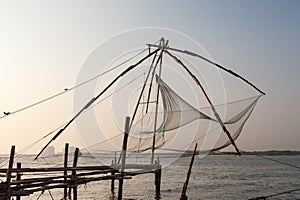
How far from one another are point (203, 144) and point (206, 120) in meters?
0.62

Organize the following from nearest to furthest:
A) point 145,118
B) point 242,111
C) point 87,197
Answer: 1. point 242,111
2. point 145,118
3. point 87,197

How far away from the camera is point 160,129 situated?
38.0 feet

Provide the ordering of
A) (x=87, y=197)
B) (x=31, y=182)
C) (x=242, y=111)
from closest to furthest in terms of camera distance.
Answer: (x=31, y=182) → (x=242, y=111) → (x=87, y=197)

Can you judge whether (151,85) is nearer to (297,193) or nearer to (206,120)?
(206,120)

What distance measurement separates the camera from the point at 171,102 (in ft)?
38.5

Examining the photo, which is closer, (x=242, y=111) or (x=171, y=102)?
(x=242, y=111)

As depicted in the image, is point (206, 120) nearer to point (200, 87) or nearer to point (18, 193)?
point (200, 87)

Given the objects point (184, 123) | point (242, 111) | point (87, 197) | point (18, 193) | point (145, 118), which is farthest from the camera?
point (87, 197)

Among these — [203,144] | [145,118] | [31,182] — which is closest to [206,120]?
[203,144]

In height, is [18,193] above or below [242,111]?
below

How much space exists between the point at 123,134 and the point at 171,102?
1.64m

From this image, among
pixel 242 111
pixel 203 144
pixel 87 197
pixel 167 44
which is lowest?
pixel 87 197

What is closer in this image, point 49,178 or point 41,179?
point 41,179

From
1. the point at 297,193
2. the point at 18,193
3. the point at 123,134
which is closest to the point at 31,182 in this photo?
the point at 18,193
